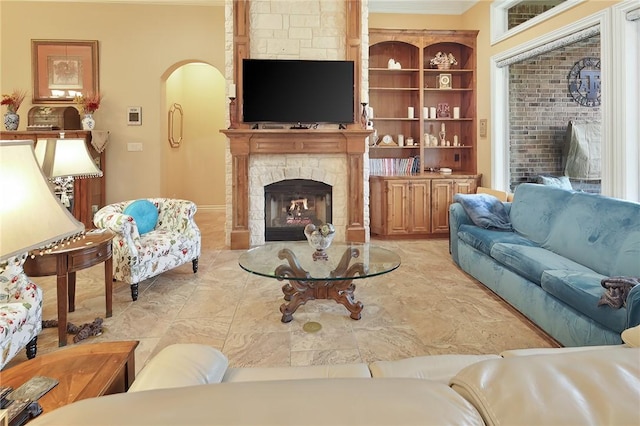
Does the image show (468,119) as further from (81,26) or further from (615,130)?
(81,26)

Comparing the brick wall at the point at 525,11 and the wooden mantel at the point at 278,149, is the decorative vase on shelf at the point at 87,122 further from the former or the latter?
the brick wall at the point at 525,11

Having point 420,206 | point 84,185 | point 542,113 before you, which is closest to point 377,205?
point 420,206

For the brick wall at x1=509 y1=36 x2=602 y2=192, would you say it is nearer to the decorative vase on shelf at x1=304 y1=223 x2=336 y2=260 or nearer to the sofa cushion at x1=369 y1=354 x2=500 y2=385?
the decorative vase on shelf at x1=304 y1=223 x2=336 y2=260

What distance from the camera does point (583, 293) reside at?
7.17 feet

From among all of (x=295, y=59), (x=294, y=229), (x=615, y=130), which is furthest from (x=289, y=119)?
(x=615, y=130)

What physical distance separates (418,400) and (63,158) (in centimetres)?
307

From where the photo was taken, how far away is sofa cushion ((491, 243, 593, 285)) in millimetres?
2670

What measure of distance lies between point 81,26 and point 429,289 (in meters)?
6.35

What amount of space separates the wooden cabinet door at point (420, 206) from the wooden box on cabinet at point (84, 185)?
4756mm

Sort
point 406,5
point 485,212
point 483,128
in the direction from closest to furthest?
point 485,212, point 483,128, point 406,5

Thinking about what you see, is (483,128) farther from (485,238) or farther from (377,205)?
(485,238)

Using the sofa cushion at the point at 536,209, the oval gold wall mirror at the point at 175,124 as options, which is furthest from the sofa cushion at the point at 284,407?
the oval gold wall mirror at the point at 175,124

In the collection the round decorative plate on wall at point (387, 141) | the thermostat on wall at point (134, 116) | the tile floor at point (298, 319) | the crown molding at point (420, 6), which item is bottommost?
the tile floor at point (298, 319)

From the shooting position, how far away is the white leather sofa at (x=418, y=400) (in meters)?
0.47
